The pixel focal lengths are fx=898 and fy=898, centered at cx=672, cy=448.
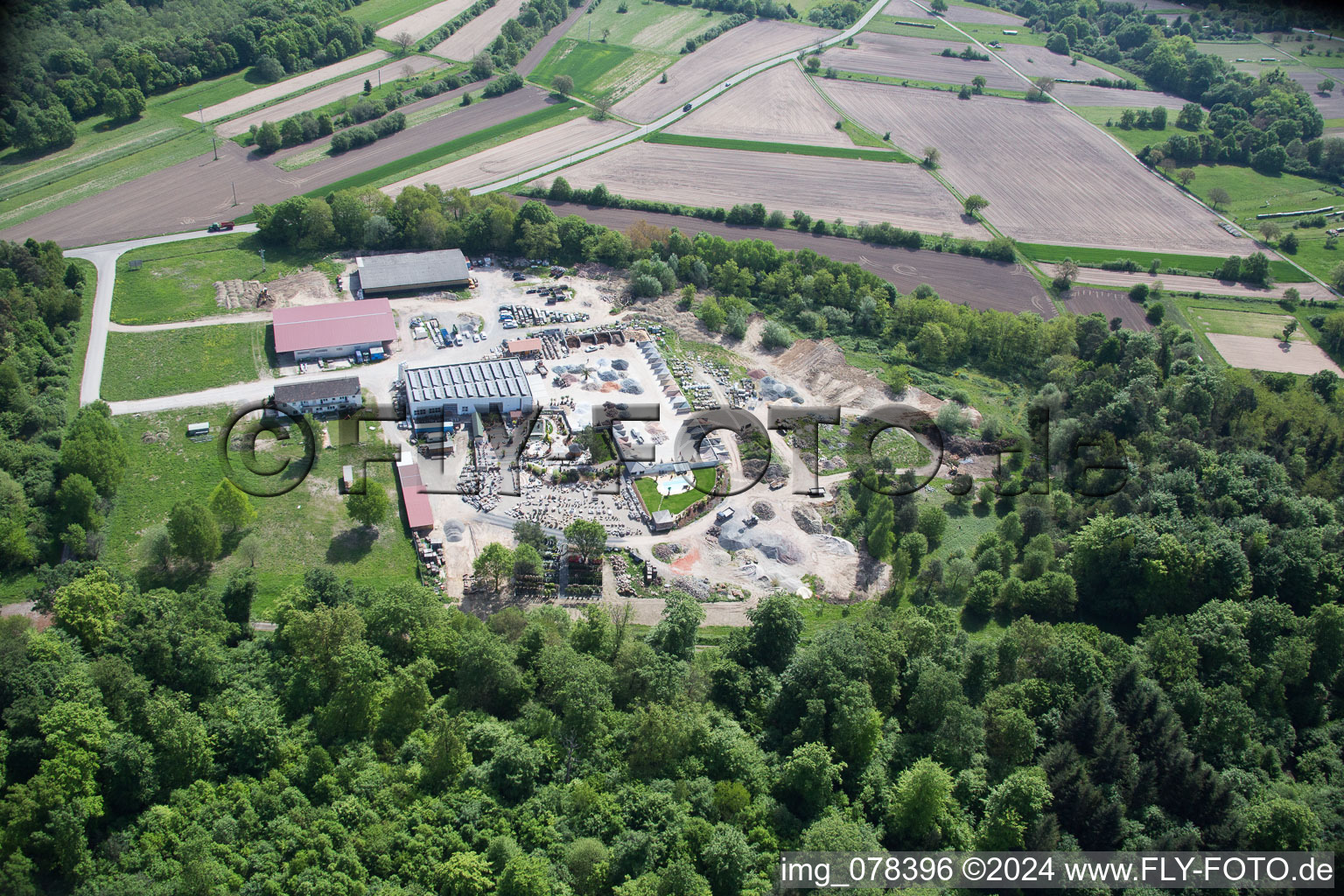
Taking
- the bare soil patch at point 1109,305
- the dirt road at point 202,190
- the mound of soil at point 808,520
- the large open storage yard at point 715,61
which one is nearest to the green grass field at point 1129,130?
the bare soil patch at point 1109,305

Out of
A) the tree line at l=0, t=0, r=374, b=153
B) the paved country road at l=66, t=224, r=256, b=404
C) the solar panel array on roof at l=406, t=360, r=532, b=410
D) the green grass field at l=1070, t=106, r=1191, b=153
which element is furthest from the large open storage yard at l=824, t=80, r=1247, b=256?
the paved country road at l=66, t=224, r=256, b=404

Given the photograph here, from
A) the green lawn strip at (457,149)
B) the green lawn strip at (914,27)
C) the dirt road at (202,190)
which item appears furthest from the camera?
the green lawn strip at (914,27)

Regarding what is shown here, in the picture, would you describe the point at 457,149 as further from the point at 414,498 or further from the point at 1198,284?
the point at 1198,284

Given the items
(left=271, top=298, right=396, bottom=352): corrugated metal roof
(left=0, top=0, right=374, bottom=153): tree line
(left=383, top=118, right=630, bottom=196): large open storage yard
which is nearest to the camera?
(left=271, top=298, right=396, bottom=352): corrugated metal roof

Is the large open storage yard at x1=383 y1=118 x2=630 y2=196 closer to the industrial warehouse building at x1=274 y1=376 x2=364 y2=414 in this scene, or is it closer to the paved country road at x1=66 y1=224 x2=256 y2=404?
the paved country road at x1=66 y1=224 x2=256 y2=404

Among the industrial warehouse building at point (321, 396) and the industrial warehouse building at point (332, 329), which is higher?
the industrial warehouse building at point (332, 329)

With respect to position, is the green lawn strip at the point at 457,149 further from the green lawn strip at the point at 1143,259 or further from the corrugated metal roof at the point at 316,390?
the green lawn strip at the point at 1143,259
